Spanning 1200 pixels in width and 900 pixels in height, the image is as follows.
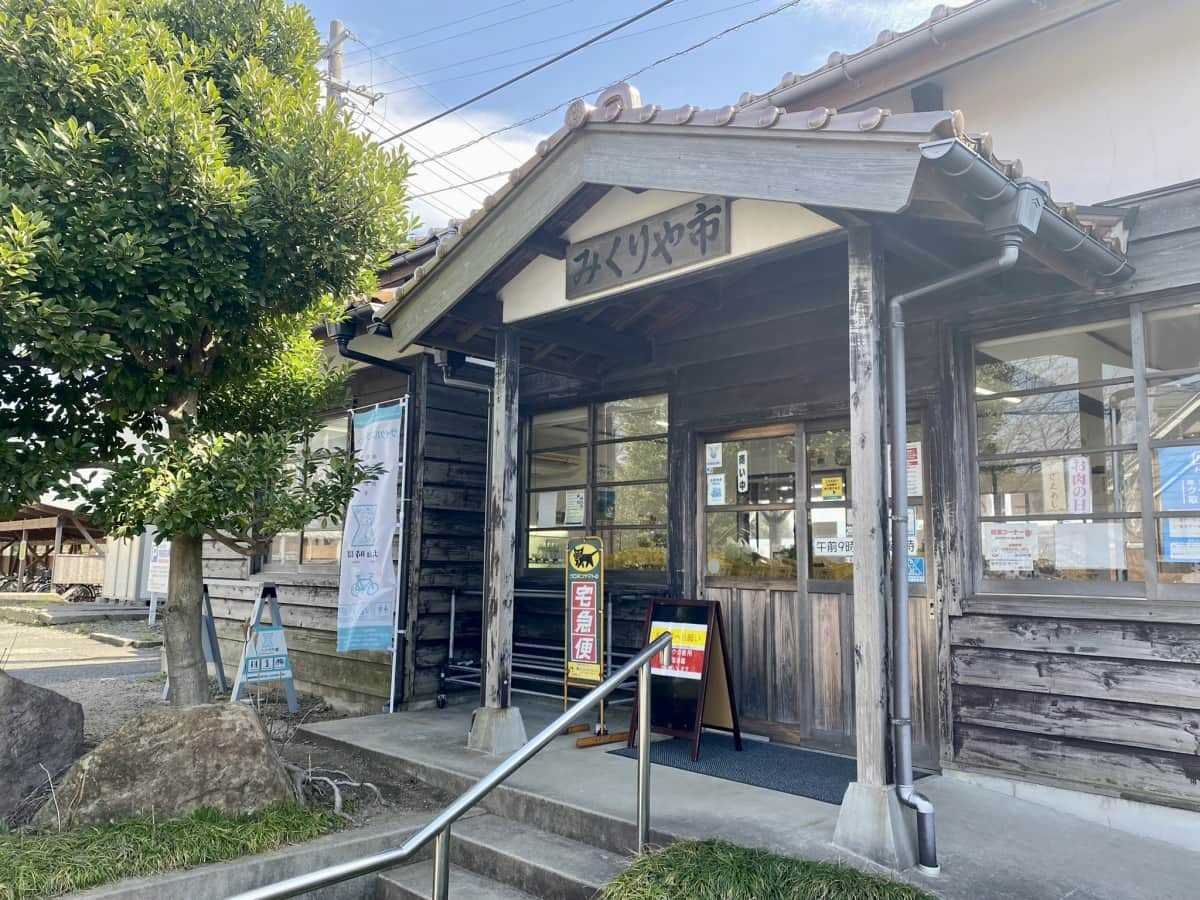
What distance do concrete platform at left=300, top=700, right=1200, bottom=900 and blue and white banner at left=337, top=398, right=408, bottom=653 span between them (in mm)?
1814

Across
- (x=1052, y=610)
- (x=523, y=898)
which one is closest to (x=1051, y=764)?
(x=1052, y=610)

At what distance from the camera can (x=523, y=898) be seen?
342 cm

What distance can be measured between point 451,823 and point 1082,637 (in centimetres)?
309

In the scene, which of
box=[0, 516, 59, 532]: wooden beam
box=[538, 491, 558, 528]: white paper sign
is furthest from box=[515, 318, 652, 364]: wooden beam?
box=[0, 516, 59, 532]: wooden beam

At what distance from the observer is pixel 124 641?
13.7 m

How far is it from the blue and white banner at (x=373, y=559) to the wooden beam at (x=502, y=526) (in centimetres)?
169

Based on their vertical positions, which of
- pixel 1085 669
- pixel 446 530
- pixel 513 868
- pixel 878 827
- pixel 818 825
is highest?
pixel 446 530

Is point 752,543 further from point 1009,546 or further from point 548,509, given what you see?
point 548,509

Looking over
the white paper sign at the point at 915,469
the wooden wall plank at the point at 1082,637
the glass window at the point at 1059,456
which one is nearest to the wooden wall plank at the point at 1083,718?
the wooden wall plank at the point at 1082,637

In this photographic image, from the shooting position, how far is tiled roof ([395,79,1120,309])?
9.45 feet

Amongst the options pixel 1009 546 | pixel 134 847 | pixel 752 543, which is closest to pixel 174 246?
pixel 134 847

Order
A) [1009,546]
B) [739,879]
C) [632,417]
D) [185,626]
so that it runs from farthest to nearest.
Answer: [632,417] < [185,626] < [1009,546] < [739,879]

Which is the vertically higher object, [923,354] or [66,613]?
[923,354]

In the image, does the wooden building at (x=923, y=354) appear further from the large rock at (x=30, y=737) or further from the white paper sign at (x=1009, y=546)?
the large rock at (x=30, y=737)
